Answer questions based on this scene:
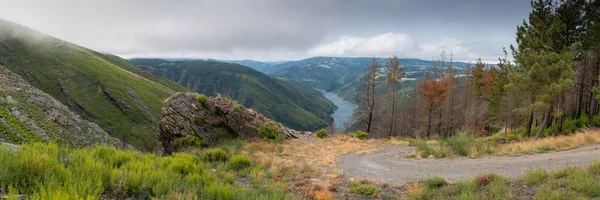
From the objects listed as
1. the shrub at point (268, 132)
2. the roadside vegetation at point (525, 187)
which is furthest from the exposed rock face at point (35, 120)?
the roadside vegetation at point (525, 187)

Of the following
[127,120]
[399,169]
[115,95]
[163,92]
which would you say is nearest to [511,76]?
[399,169]

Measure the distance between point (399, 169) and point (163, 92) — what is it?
Result: 13980 centimetres

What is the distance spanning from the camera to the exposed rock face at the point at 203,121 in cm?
2142

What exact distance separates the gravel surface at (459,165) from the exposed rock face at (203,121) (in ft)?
30.8

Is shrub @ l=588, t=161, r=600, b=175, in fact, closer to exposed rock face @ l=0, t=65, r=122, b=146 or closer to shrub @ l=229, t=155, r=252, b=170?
shrub @ l=229, t=155, r=252, b=170

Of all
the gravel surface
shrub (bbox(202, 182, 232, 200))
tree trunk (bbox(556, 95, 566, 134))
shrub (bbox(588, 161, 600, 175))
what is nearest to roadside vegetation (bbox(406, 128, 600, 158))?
the gravel surface

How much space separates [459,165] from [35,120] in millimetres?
69187

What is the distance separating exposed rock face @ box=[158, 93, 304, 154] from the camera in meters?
21.4

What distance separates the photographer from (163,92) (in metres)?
135

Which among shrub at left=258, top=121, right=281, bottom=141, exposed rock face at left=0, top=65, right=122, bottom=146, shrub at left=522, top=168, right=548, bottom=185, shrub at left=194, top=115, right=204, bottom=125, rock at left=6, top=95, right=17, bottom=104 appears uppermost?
shrub at left=522, top=168, right=548, bottom=185

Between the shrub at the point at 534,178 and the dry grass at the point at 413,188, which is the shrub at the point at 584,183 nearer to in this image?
the shrub at the point at 534,178

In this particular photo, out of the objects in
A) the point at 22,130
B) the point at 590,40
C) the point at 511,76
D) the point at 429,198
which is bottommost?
the point at 22,130

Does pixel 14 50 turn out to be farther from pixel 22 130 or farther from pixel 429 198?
pixel 429 198

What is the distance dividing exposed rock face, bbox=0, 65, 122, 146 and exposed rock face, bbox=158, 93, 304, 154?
114 feet
